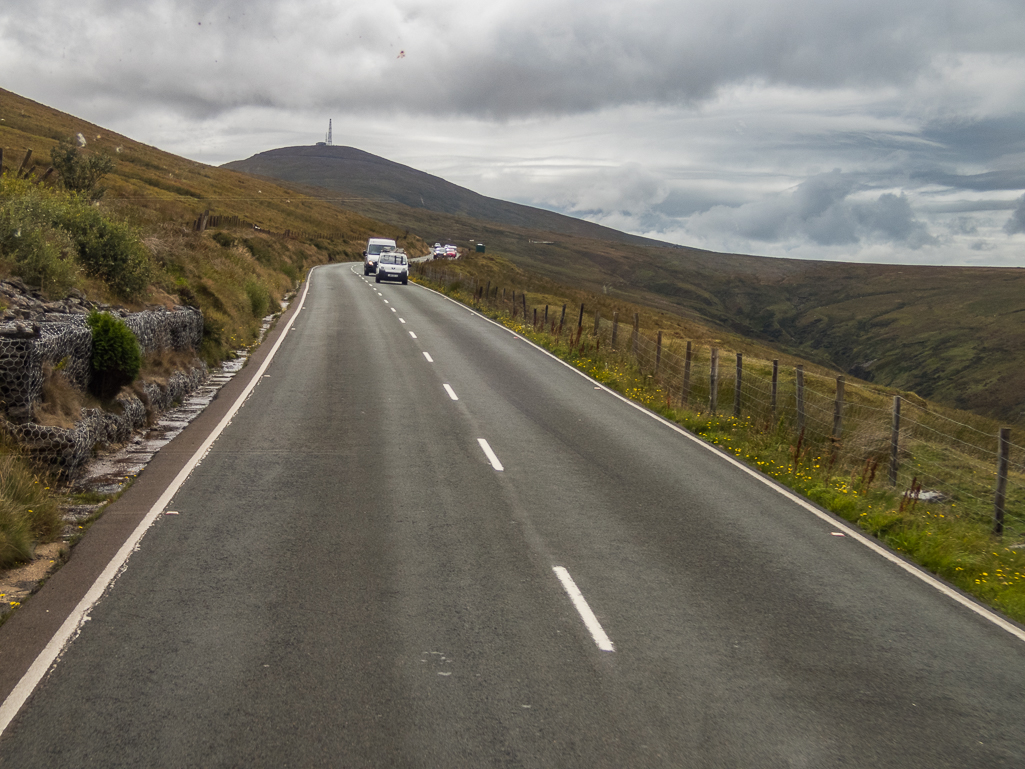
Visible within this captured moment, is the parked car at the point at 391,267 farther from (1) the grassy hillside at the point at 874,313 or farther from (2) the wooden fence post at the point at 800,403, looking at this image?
(1) the grassy hillside at the point at 874,313

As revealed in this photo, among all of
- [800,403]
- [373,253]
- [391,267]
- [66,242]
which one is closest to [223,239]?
[391,267]

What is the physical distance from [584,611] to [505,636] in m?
0.78

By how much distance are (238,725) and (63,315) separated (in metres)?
8.77

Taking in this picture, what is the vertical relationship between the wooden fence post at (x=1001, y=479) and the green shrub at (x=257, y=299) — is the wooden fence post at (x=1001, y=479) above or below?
below

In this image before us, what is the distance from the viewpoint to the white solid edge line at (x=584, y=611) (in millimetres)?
5594

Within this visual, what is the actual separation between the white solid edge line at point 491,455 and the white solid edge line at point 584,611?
3759 mm

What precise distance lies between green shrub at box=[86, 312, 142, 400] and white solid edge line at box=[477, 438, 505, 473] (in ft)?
16.9

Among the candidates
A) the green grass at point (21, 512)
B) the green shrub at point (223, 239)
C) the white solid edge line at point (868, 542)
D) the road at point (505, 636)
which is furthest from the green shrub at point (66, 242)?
the green shrub at point (223, 239)

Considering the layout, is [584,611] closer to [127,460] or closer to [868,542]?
[868,542]

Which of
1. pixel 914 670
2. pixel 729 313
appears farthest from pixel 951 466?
pixel 729 313

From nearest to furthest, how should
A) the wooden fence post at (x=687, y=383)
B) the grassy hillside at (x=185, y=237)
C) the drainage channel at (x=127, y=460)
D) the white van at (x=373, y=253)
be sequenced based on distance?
the drainage channel at (x=127, y=460), the grassy hillside at (x=185, y=237), the wooden fence post at (x=687, y=383), the white van at (x=373, y=253)

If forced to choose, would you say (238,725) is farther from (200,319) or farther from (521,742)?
(200,319)

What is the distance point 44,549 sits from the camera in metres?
7.04

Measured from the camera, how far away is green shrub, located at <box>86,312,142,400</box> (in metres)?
11.2
